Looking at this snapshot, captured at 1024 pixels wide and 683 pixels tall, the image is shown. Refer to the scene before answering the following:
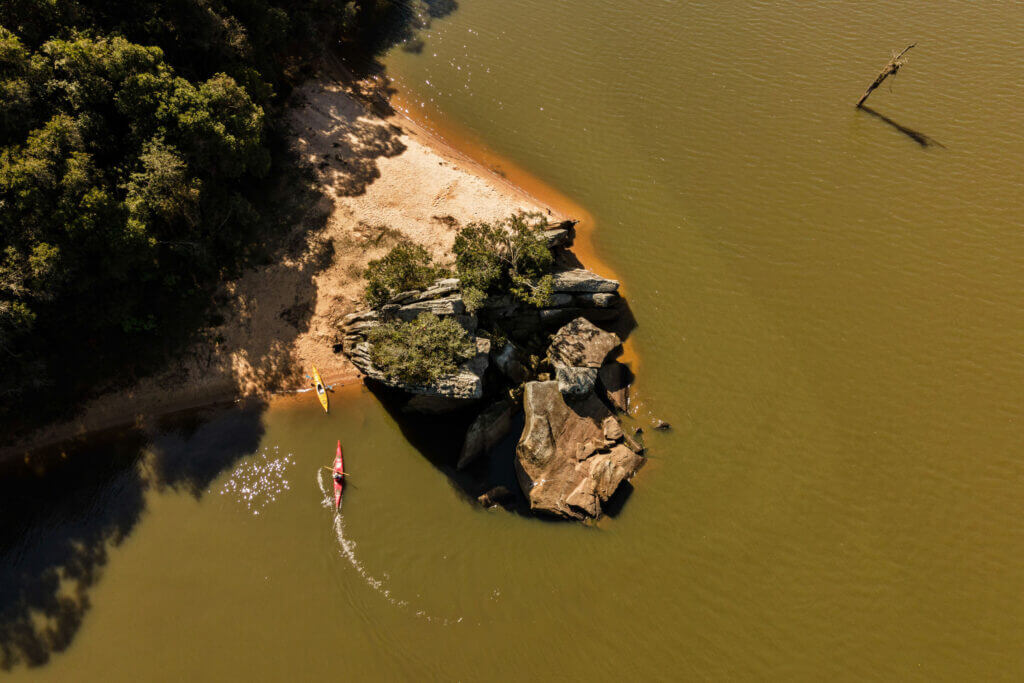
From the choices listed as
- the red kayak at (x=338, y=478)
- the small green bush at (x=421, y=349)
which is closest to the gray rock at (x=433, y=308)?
the small green bush at (x=421, y=349)

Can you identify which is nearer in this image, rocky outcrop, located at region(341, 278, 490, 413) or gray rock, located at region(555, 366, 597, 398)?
rocky outcrop, located at region(341, 278, 490, 413)

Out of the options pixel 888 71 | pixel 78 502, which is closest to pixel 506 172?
pixel 888 71

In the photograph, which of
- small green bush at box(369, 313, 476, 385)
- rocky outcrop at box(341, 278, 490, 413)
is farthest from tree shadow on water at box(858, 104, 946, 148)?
small green bush at box(369, 313, 476, 385)

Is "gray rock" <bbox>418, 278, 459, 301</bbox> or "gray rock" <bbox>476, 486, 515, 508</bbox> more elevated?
"gray rock" <bbox>418, 278, 459, 301</bbox>

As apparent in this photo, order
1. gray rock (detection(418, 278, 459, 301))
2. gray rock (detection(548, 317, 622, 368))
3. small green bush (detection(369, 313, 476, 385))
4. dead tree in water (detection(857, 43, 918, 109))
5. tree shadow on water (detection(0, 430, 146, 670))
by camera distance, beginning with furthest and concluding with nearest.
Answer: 1. dead tree in water (detection(857, 43, 918, 109))
2. gray rock (detection(548, 317, 622, 368))
3. gray rock (detection(418, 278, 459, 301))
4. small green bush (detection(369, 313, 476, 385))
5. tree shadow on water (detection(0, 430, 146, 670))

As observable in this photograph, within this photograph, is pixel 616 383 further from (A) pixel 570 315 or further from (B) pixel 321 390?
(B) pixel 321 390

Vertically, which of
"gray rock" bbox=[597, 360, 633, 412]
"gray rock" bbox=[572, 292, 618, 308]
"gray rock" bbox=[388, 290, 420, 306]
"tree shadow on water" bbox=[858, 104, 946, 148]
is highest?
"tree shadow on water" bbox=[858, 104, 946, 148]

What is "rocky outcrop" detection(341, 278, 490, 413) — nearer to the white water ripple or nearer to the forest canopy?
the white water ripple

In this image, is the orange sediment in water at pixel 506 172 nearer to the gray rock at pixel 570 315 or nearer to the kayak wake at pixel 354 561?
the gray rock at pixel 570 315
